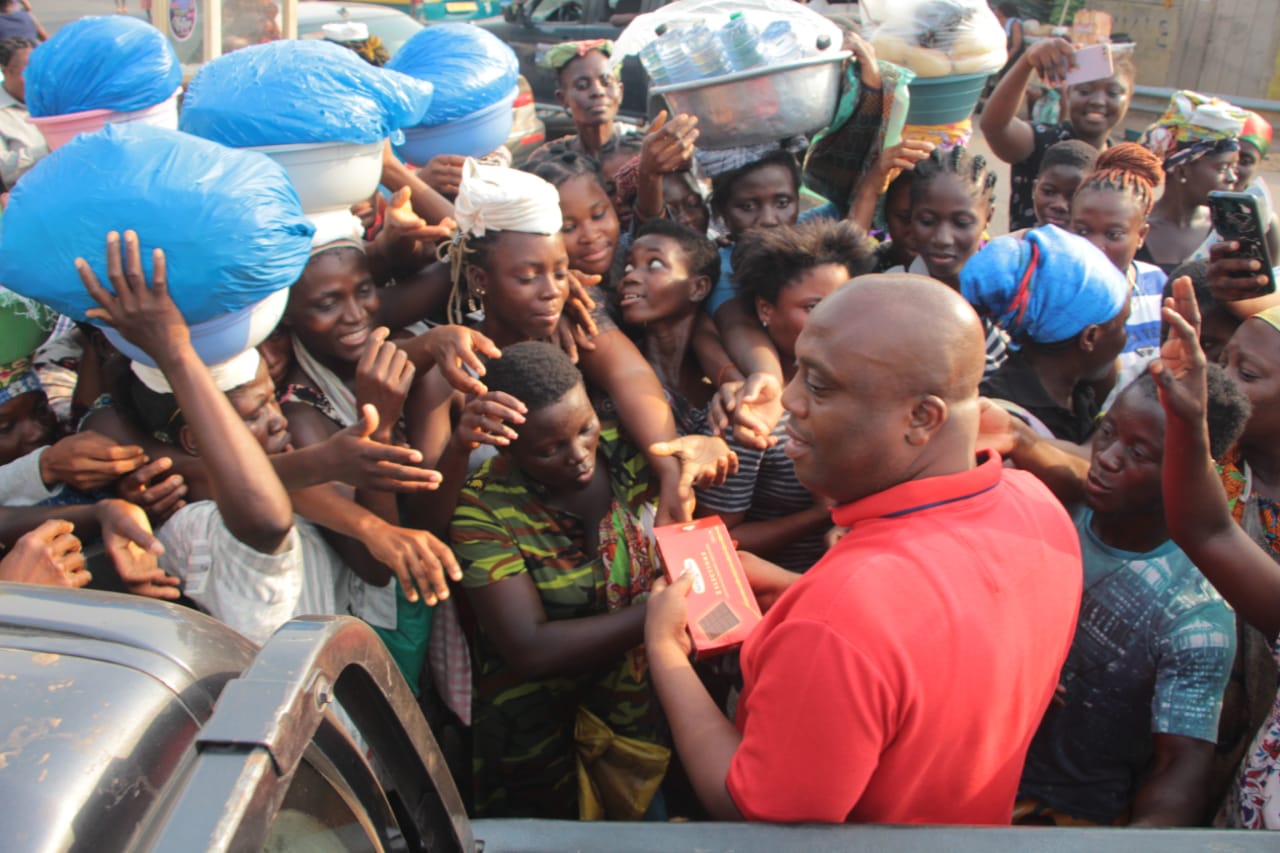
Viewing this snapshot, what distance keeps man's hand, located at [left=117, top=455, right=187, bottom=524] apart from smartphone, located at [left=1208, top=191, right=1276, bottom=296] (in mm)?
2985

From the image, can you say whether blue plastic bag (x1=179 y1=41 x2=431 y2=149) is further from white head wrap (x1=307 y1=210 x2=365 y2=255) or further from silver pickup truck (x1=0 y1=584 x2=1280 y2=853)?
silver pickup truck (x1=0 y1=584 x2=1280 y2=853)

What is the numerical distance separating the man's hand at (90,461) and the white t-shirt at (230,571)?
16 cm

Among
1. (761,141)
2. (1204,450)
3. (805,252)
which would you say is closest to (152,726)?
(1204,450)

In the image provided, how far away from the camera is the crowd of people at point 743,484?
1419mm

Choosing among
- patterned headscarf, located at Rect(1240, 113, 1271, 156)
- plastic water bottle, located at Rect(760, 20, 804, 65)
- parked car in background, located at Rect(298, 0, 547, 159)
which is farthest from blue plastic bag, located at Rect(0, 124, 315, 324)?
parked car in background, located at Rect(298, 0, 547, 159)

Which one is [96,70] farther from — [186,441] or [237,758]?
[237,758]

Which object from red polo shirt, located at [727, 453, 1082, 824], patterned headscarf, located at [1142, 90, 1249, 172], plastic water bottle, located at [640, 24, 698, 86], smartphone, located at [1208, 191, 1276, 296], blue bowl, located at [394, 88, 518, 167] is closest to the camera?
red polo shirt, located at [727, 453, 1082, 824]

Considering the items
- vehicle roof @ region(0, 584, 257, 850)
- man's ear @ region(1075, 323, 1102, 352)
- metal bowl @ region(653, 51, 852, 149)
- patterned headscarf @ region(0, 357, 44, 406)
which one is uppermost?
vehicle roof @ region(0, 584, 257, 850)

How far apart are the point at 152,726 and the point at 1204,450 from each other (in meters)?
1.87

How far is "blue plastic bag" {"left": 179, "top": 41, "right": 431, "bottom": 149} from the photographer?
2.27m

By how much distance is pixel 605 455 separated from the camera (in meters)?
2.55

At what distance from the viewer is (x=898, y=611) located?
1.29 meters

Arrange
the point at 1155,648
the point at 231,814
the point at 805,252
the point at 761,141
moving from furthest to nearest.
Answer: the point at 761,141 < the point at 805,252 < the point at 1155,648 < the point at 231,814

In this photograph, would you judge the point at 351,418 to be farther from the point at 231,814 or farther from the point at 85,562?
the point at 231,814
